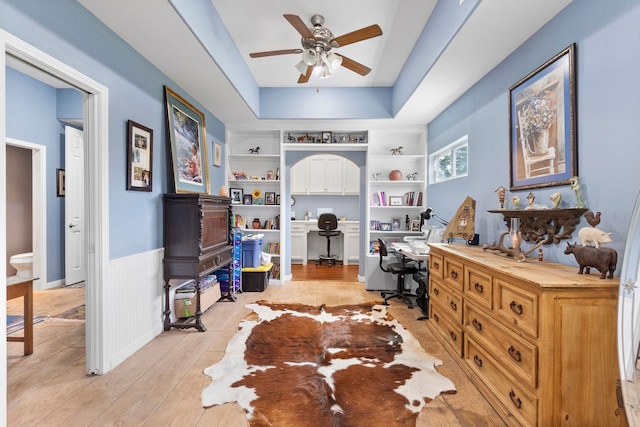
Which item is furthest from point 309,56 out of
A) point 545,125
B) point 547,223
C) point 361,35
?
point 547,223

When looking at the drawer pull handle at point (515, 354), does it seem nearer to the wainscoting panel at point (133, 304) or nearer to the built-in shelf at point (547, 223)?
the built-in shelf at point (547, 223)

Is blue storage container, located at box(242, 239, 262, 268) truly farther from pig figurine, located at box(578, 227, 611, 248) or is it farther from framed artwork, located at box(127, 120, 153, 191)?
pig figurine, located at box(578, 227, 611, 248)

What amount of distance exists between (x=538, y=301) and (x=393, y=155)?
350 centimetres

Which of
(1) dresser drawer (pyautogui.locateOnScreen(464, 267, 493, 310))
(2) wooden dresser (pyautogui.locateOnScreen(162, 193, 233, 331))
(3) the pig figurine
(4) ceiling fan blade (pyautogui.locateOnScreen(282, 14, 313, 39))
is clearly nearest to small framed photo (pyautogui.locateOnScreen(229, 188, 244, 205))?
(2) wooden dresser (pyautogui.locateOnScreen(162, 193, 233, 331))

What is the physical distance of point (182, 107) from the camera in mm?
3219

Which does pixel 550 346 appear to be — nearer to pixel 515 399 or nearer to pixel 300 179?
pixel 515 399

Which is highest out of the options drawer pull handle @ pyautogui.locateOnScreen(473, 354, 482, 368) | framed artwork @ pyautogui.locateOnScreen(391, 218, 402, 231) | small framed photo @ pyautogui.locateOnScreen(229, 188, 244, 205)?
small framed photo @ pyautogui.locateOnScreen(229, 188, 244, 205)

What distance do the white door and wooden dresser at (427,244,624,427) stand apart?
214 inches

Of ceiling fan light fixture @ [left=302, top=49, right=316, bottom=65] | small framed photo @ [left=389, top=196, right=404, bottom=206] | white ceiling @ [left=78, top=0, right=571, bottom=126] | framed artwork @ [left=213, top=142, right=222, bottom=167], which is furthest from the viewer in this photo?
small framed photo @ [left=389, top=196, right=404, bottom=206]

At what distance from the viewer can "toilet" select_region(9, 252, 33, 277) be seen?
377 cm

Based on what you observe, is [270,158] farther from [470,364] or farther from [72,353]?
[470,364]

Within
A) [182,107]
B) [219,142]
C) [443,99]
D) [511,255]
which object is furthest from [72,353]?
[443,99]

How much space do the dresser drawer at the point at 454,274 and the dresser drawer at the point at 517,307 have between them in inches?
19.7

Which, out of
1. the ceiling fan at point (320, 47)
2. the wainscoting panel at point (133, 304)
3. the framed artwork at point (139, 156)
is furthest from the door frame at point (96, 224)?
the ceiling fan at point (320, 47)
